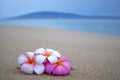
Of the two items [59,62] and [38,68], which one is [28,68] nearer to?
[38,68]

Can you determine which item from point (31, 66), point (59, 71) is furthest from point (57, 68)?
point (31, 66)

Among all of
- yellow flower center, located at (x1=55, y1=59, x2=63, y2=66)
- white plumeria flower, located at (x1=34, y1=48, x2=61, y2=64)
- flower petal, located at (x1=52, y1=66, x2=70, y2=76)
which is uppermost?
white plumeria flower, located at (x1=34, y1=48, x2=61, y2=64)

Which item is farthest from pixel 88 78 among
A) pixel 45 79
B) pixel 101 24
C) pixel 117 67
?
pixel 101 24

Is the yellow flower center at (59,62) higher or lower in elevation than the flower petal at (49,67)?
higher

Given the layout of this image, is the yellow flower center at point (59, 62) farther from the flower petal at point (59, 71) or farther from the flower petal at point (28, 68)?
the flower petal at point (28, 68)

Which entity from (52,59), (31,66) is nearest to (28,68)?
(31,66)

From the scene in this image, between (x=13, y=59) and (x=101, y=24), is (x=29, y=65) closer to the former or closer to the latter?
(x=13, y=59)

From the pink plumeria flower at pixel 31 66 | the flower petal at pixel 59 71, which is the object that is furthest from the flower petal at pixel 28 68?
the flower petal at pixel 59 71

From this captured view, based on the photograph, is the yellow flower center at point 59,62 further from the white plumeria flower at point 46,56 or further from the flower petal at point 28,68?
the flower petal at point 28,68


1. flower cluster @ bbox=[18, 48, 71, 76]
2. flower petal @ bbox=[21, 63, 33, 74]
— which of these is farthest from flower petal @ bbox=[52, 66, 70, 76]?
flower petal @ bbox=[21, 63, 33, 74]

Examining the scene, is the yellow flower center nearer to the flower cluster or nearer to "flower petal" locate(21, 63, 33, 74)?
the flower cluster

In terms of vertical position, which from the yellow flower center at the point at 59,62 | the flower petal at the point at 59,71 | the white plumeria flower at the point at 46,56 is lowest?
the flower petal at the point at 59,71
